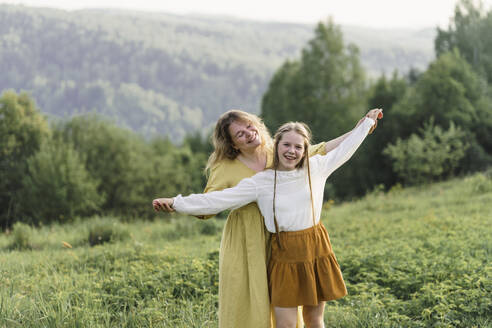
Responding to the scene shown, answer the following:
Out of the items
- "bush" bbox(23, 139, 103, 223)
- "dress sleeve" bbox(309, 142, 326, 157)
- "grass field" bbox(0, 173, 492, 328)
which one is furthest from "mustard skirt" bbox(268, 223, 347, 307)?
"bush" bbox(23, 139, 103, 223)

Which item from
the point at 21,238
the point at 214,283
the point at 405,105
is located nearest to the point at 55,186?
the point at 21,238

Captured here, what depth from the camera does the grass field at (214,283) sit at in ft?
12.7

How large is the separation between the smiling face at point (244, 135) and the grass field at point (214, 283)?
65.0 inches

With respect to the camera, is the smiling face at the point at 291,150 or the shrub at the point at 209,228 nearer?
the smiling face at the point at 291,150

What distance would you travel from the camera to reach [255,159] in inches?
138

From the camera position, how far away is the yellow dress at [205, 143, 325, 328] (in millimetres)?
3145

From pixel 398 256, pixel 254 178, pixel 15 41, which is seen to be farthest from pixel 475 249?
pixel 15 41

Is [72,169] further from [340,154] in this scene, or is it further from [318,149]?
[340,154]

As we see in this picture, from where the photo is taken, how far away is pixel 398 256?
18.3 ft

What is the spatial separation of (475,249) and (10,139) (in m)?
28.8

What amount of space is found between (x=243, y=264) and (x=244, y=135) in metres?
0.96

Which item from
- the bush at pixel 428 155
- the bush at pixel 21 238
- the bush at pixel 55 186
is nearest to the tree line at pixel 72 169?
the bush at pixel 55 186

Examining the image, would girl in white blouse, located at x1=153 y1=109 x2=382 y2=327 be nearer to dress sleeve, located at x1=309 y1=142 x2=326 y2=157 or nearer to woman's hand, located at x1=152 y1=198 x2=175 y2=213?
woman's hand, located at x1=152 y1=198 x2=175 y2=213

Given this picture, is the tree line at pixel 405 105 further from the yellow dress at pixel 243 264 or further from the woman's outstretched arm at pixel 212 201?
the woman's outstretched arm at pixel 212 201
